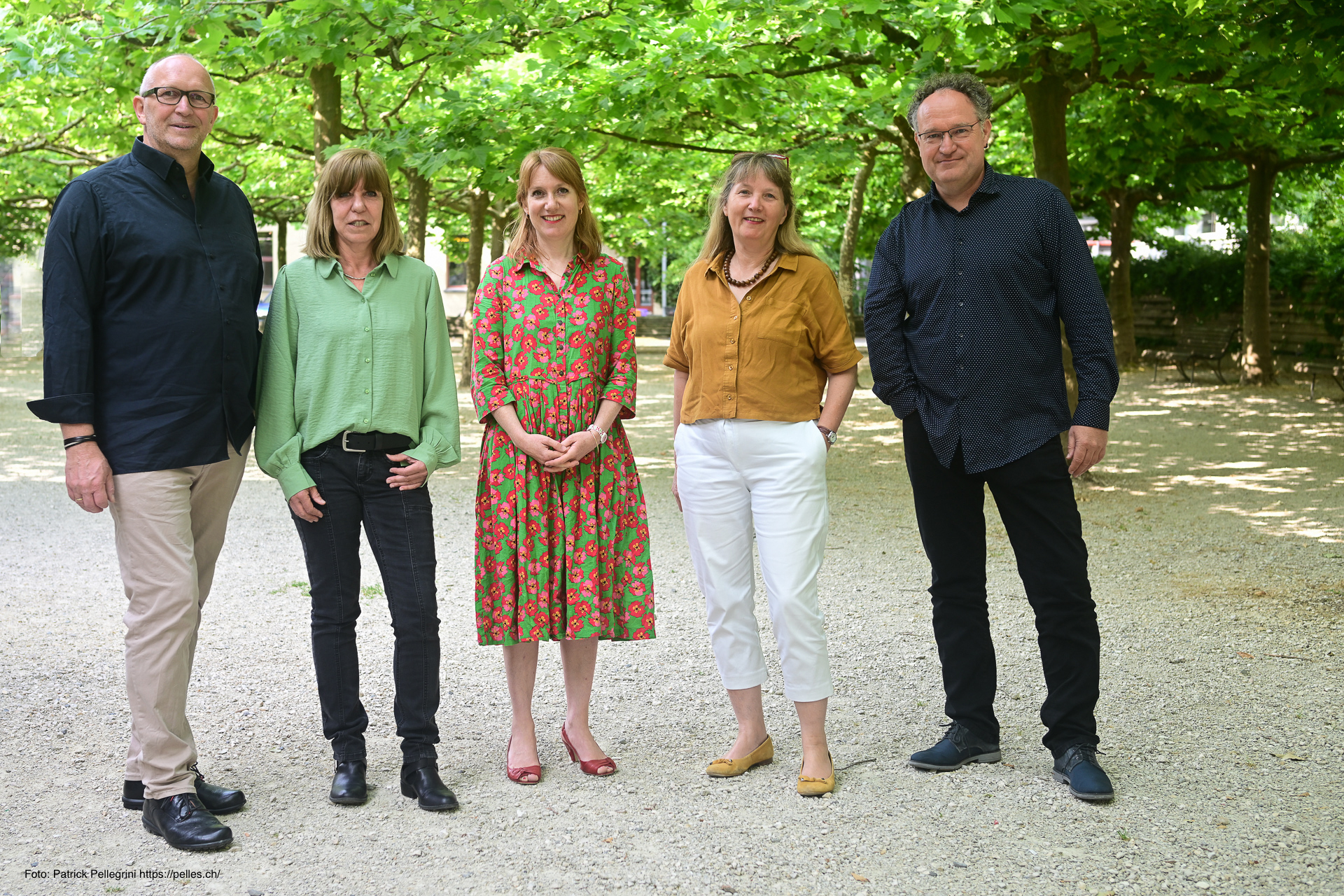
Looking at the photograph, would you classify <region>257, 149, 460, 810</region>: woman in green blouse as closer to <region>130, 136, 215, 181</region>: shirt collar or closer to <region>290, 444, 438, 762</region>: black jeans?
<region>290, 444, 438, 762</region>: black jeans

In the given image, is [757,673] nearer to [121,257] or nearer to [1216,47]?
[121,257]

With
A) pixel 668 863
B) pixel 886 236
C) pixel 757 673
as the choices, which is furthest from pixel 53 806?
pixel 886 236

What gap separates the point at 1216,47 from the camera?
24.6 ft

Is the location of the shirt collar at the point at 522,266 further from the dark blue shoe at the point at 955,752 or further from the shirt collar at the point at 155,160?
the dark blue shoe at the point at 955,752

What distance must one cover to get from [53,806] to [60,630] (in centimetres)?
239

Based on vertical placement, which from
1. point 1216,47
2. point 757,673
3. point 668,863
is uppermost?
point 1216,47

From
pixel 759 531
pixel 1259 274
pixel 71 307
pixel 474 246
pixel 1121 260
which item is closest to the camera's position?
pixel 71 307

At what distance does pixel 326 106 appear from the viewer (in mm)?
9953

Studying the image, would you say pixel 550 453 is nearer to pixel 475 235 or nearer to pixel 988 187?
pixel 988 187

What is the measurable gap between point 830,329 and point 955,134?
28.1 inches

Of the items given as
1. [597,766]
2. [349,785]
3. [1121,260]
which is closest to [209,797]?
[349,785]

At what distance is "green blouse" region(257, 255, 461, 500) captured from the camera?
359 centimetres

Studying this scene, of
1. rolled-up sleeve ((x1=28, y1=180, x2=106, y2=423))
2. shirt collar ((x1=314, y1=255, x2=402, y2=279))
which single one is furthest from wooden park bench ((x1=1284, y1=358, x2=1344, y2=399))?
rolled-up sleeve ((x1=28, y1=180, x2=106, y2=423))

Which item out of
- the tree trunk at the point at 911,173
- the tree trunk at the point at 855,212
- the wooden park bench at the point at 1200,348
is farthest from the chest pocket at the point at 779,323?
the wooden park bench at the point at 1200,348
